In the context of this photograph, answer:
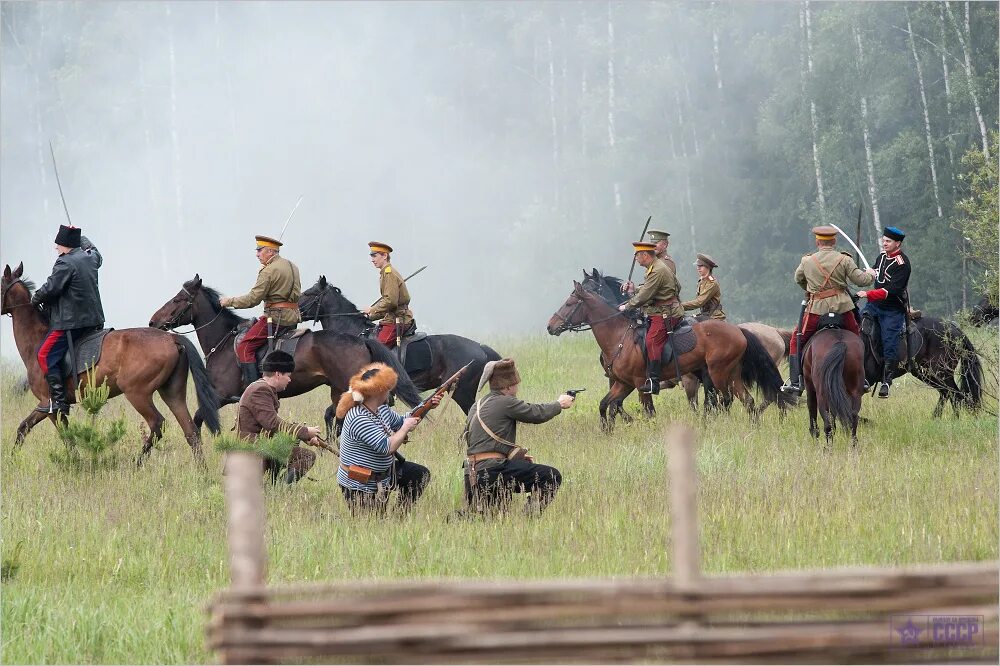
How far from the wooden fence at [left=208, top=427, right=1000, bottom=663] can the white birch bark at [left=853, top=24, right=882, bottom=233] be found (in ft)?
91.1

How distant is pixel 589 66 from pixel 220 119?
20132 mm

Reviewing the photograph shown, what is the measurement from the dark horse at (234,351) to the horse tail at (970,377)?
5960mm

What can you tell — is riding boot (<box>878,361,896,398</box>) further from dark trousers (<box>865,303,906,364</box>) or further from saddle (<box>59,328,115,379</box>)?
saddle (<box>59,328,115,379</box>)

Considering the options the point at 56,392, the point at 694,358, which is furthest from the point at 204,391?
the point at 694,358

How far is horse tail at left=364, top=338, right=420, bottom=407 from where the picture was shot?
488 inches

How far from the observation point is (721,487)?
9.35m

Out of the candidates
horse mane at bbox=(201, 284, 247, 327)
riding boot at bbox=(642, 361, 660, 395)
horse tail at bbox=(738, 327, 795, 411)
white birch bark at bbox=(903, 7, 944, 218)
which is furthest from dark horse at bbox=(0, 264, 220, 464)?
white birch bark at bbox=(903, 7, 944, 218)

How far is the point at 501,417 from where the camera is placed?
27.9 ft

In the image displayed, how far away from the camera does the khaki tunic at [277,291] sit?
1288 centimetres

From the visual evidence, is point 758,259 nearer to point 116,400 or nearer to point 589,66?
point 589,66

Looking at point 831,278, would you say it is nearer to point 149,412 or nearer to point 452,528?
point 452,528

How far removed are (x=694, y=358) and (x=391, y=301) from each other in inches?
140

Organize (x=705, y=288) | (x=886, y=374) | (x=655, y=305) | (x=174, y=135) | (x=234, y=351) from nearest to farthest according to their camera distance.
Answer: (x=886, y=374)
(x=234, y=351)
(x=655, y=305)
(x=705, y=288)
(x=174, y=135)

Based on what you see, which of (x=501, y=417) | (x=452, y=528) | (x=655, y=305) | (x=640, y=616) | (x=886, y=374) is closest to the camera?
(x=640, y=616)
